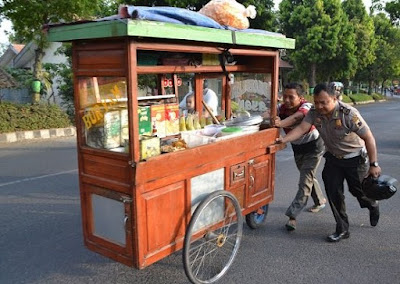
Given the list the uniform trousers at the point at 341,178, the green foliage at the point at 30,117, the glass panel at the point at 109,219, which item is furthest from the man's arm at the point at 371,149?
the green foliage at the point at 30,117

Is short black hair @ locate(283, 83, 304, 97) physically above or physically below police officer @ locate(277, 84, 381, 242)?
above

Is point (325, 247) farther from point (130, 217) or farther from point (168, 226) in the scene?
point (130, 217)

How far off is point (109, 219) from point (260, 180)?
153 centimetres

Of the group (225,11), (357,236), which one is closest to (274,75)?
(225,11)

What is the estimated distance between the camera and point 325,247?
358 centimetres

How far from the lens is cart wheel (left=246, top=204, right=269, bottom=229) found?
3.91m

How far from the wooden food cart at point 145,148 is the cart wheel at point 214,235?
2 centimetres

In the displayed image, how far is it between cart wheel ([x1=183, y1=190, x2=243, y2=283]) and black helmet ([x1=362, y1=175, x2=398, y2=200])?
4.28 feet

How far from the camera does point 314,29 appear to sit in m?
21.1

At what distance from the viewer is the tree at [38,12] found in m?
9.88

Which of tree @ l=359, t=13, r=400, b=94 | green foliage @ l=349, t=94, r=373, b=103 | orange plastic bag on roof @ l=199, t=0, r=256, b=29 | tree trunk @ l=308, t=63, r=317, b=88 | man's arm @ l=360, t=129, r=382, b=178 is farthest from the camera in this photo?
tree @ l=359, t=13, r=400, b=94

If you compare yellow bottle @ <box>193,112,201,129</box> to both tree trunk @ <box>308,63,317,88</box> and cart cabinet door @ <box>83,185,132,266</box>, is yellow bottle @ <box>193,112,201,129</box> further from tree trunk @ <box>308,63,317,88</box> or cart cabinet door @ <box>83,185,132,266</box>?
tree trunk @ <box>308,63,317,88</box>

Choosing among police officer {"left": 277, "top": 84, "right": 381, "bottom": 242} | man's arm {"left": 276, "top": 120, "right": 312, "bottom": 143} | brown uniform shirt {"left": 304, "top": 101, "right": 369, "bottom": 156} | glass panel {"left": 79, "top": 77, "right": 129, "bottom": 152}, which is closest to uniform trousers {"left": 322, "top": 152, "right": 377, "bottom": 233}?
police officer {"left": 277, "top": 84, "right": 381, "bottom": 242}

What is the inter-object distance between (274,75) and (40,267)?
272 cm
